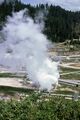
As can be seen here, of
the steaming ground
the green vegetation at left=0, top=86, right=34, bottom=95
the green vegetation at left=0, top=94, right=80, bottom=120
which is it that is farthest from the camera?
the steaming ground

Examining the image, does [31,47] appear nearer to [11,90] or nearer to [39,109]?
[11,90]

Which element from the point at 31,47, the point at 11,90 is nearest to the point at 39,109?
the point at 11,90

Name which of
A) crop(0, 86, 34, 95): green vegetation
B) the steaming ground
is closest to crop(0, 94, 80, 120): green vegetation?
crop(0, 86, 34, 95): green vegetation

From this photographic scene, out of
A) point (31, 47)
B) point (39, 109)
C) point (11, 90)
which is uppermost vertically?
point (39, 109)

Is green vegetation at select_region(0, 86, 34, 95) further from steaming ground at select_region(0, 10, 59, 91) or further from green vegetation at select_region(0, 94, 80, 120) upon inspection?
green vegetation at select_region(0, 94, 80, 120)

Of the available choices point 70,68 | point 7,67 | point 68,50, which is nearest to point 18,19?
point 7,67

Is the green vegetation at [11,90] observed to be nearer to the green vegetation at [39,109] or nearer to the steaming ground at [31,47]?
the steaming ground at [31,47]

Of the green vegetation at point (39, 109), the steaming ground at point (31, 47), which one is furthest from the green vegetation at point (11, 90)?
the green vegetation at point (39, 109)
